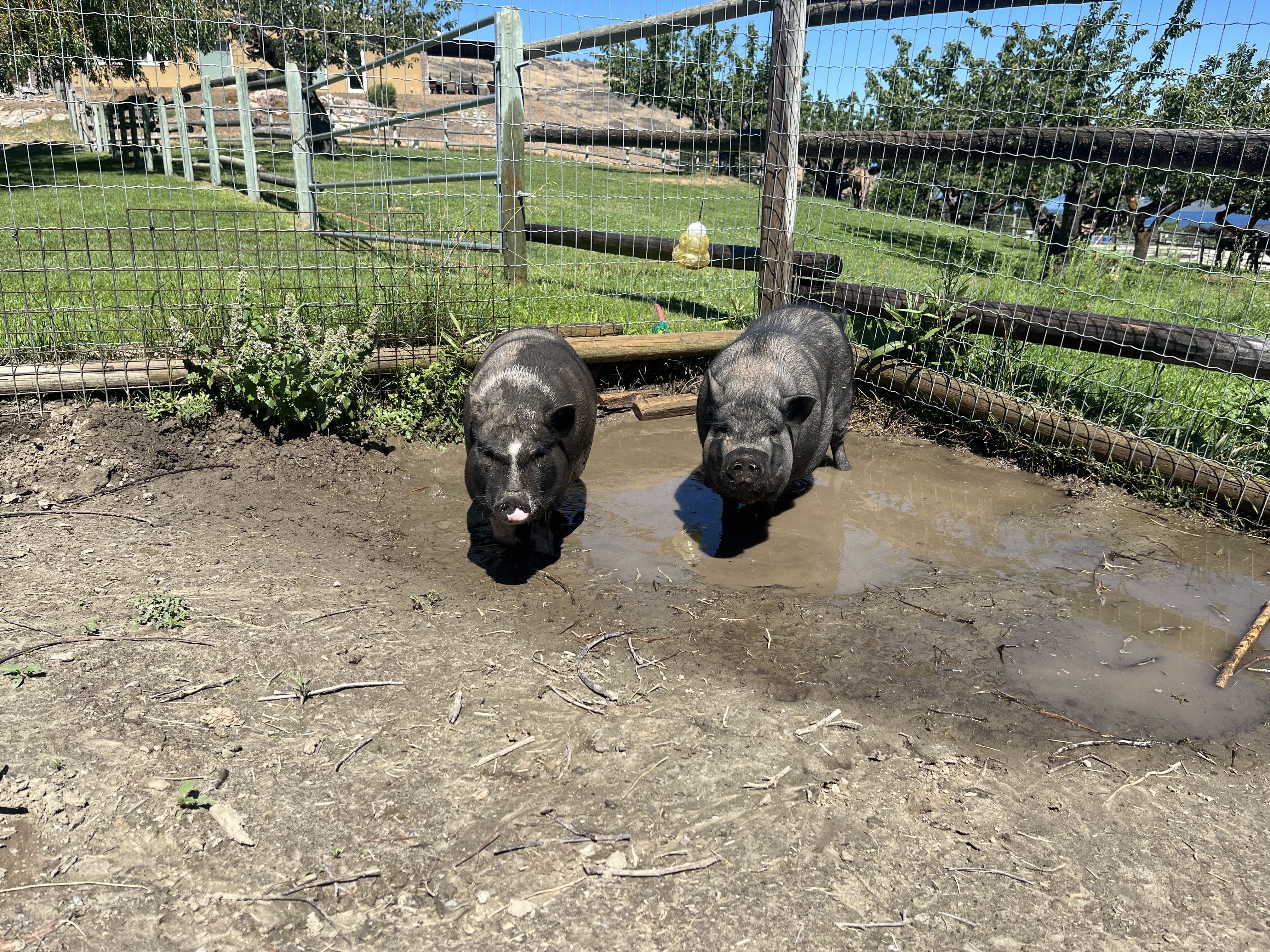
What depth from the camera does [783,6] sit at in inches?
257

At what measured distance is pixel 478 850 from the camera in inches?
96.5

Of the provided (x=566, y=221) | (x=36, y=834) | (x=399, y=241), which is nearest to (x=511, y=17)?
(x=399, y=241)

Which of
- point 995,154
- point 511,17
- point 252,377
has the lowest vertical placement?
point 252,377

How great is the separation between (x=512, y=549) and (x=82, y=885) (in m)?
2.42

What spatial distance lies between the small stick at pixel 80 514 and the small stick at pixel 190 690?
156 cm

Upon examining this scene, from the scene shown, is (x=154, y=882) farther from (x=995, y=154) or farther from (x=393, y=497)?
(x=995, y=154)

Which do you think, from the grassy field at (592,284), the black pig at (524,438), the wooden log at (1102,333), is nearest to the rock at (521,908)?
the black pig at (524,438)

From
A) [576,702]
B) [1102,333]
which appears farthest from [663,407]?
[576,702]

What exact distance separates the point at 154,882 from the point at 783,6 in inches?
263

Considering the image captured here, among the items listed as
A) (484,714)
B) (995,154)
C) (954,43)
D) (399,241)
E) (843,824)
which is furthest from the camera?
(954,43)

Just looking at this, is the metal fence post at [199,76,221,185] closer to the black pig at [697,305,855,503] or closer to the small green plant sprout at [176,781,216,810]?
the black pig at [697,305,855,503]

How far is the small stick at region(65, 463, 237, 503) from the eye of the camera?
14.9ft

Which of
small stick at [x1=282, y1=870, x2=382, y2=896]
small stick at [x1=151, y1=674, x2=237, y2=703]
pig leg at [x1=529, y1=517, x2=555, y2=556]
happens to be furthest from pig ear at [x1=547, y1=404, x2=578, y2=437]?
small stick at [x1=282, y1=870, x2=382, y2=896]

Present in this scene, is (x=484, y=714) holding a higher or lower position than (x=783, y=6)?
lower
